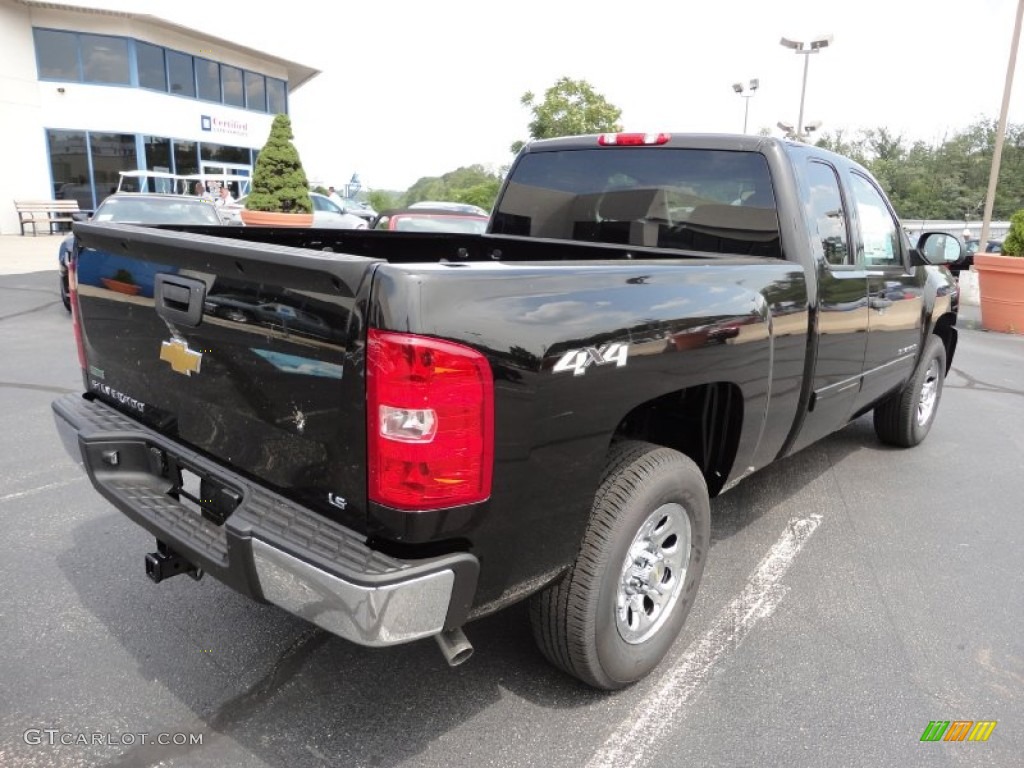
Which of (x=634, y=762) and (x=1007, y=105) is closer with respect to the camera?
(x=634, y=762)

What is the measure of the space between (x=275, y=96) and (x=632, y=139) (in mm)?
34529

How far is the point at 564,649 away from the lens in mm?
2496

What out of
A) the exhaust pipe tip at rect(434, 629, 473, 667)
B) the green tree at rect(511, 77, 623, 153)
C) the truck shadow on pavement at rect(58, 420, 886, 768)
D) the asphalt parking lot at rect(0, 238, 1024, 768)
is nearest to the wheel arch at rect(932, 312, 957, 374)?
the asphalt parking lot at rect(0, 238, 1024, 768)

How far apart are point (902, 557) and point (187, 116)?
3066cm

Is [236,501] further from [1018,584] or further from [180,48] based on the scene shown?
[180,48]

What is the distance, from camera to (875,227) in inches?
176

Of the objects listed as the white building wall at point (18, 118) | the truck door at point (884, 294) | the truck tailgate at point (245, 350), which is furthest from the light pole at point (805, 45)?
the white building wall at point (18, 118)

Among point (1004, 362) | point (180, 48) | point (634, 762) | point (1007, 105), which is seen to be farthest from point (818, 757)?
point (180, 48)

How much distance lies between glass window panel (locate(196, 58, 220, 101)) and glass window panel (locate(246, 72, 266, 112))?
1.99 meters

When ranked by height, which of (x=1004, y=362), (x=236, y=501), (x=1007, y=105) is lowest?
(x=1004, y=362)

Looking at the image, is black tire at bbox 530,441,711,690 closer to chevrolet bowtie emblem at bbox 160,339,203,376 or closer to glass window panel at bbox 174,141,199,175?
chevrolet bowtie emblem at bbox 160,339,203,376

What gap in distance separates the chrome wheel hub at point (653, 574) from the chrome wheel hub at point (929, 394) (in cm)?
366

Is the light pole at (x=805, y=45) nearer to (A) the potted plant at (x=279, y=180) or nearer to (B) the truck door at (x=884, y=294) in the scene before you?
(A) the potted plant at (x=279, y=180)

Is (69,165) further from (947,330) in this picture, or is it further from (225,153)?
(947,330)
